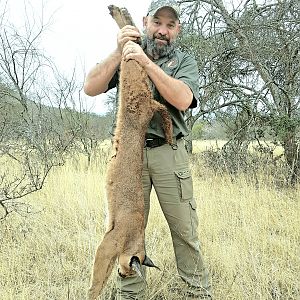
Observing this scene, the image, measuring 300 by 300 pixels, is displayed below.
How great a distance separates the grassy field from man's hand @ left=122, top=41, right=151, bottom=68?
175 cm

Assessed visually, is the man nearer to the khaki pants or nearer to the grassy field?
the khaki pants

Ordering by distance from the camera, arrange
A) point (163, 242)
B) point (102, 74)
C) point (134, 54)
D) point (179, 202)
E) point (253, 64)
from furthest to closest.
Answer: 1. point (253, 64)
2. point (163, 242)
3. point (179, 202)
4. point (102, 74)
5. point (134, 54)

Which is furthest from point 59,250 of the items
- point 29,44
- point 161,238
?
point 29,44

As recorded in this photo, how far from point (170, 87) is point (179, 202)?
2.96 ft

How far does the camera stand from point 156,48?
3156 mm

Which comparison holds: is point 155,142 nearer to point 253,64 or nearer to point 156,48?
point 156,48

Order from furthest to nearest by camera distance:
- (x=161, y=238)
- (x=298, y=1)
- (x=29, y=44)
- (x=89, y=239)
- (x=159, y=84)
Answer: (x=29, y=44) < (x=298, y=1) < (x=161, y=238) < (x=89, y=239) < (x=159, y=84)

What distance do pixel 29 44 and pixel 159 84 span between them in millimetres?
9127

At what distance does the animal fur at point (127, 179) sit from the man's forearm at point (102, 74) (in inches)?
12.0

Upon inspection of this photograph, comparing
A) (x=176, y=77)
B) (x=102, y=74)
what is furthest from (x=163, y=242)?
(x=102, y=74)

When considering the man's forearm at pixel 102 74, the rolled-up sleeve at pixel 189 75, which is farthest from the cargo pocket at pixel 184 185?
the man's forearm at pixel 102 74

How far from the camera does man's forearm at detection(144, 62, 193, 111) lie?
2.64 metres

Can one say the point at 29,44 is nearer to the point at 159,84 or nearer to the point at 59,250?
the point at 59,250

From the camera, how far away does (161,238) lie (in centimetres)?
497
